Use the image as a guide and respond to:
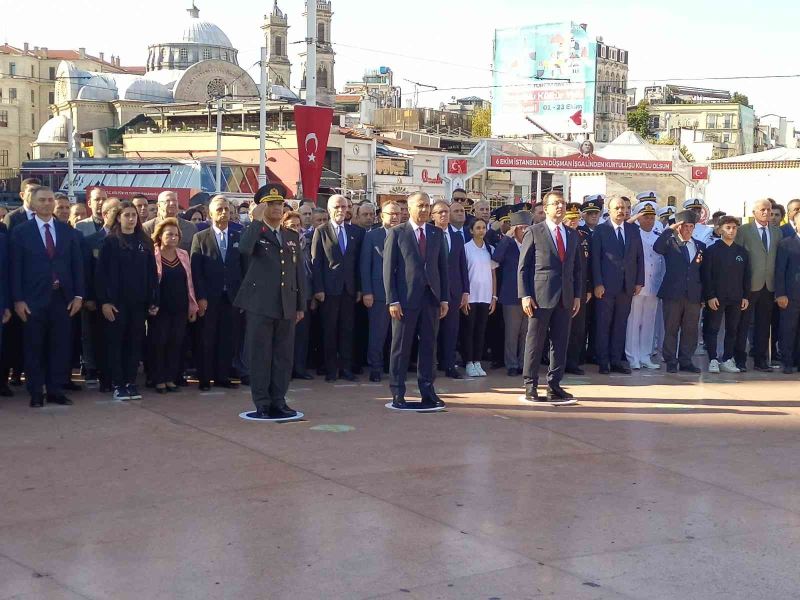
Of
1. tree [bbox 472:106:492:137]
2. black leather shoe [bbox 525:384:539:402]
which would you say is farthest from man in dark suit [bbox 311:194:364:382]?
tree [bbox 472:106:492:137]

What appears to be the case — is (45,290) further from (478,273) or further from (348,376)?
(478,273)

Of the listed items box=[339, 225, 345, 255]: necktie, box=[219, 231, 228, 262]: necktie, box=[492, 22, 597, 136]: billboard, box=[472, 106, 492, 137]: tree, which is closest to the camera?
box=[219, 231, 228, 262]: necktie

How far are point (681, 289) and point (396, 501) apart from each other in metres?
6.67

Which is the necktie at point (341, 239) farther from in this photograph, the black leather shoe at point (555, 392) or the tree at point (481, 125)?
the tree at point (481, 125)

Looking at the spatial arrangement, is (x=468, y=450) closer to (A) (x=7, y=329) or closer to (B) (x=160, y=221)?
(B) (x=160, y=221)

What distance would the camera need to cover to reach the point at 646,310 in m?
12.0

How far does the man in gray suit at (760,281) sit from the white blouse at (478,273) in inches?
122

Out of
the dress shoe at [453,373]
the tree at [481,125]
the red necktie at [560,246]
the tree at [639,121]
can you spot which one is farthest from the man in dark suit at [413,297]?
the tree at [639,121]

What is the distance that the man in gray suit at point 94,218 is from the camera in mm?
10453

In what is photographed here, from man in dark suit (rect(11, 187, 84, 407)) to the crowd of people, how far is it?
1 centimetres

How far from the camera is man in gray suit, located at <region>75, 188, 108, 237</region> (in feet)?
34.3

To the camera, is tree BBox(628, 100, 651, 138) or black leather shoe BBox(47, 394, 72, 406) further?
tree BBox(628, 100, 651, 138)

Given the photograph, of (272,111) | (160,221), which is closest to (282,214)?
(160,221)

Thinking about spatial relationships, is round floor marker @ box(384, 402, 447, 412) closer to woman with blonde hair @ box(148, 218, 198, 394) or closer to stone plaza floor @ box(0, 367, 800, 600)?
stone plaza floor @ box(0, 367, 800, 600)
